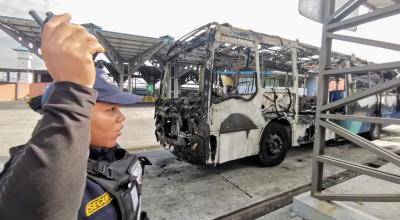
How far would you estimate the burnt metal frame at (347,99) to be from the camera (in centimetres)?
179

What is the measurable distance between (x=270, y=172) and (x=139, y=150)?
3.23 m

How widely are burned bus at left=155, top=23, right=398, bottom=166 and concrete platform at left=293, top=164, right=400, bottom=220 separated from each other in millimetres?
1533

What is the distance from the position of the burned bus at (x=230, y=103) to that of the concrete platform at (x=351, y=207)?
1.53 metres

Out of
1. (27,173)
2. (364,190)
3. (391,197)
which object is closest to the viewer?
(27,173)

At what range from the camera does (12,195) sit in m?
0.56

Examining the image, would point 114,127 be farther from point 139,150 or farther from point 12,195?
point 139,150

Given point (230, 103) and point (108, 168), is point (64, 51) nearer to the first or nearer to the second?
point (108, 168)

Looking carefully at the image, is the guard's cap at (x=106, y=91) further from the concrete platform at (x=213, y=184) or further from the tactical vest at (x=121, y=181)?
the concrete platform at (x=213, y=184)

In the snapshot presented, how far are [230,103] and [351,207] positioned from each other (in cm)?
224

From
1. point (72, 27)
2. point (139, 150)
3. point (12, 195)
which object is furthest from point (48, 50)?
point (139, 150)

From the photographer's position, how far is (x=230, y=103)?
13.5 ft

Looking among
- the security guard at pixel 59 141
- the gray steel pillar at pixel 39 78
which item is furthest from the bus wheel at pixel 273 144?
the gray steel pillar at pixel 39 78

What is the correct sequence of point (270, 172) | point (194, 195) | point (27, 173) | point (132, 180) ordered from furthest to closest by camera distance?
point (270, 172) < point (194, 195) < point (132, 180) < point (27, 173)

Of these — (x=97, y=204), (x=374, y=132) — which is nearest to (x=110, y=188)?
(x=97, y=204)
